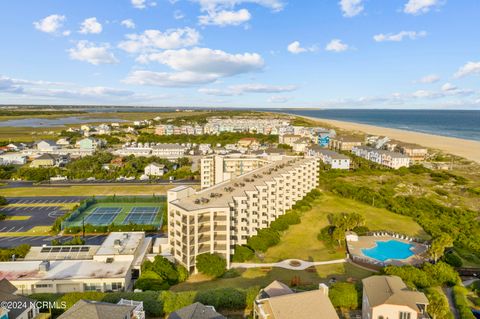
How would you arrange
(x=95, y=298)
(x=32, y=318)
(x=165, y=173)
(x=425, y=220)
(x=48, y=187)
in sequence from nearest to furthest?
(x=32, y=318)
(x=95, y=298)
(x=425, y=220)
(x=48, y=187)
(x=165, y=173)

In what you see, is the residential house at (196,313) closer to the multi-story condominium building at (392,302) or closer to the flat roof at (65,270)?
the multi-story condominium building at (392,302)

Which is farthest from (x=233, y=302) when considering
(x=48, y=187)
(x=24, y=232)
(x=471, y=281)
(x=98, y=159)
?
(x=98, y=159)

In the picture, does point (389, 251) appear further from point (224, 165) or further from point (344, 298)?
point (224, 165)

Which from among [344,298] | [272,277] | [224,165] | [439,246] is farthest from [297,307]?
[224,165]

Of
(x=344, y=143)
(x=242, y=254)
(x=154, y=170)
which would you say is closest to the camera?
(x=242, y=254)

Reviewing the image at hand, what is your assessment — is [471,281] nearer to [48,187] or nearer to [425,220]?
[425,220]
